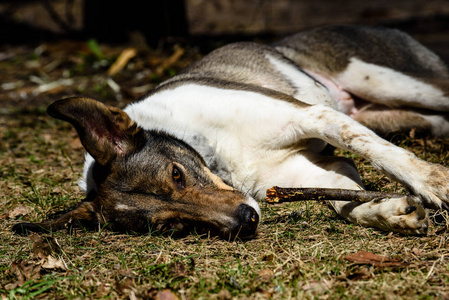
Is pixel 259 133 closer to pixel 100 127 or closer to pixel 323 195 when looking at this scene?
pixel 323 195

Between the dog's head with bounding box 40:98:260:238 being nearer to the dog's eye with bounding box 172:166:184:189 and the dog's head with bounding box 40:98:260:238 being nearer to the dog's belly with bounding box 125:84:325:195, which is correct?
the dog's eye with bounding box 172:166:184:189

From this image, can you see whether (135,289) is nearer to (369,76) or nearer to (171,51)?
(369,76)

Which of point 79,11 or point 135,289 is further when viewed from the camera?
point 79,11

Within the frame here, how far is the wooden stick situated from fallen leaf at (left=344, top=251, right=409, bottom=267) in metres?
0.45

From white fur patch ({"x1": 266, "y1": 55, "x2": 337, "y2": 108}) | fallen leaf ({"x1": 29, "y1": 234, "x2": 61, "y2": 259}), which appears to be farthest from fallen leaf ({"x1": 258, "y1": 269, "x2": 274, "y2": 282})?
white fur patch ({"x1": 266, "y1": 55, "x2": 337, "y2": 108})

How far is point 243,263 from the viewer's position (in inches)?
110

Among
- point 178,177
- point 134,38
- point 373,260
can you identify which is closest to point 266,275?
point 373,260

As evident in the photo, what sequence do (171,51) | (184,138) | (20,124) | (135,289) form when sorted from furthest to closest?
1. (171,51)
2. (20,124)
3. (184,138)
4. (135,289)

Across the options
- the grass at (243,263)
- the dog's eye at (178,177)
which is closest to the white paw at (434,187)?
the grass at (243,263)

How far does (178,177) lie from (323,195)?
0.99m

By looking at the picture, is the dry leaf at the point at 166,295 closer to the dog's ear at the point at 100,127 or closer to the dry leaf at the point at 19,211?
the dog's ear at the point at 100,127

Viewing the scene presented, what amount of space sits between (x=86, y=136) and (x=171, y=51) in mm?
5074

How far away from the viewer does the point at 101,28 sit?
888 cm

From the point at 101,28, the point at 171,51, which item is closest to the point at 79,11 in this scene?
the point at 101,28
